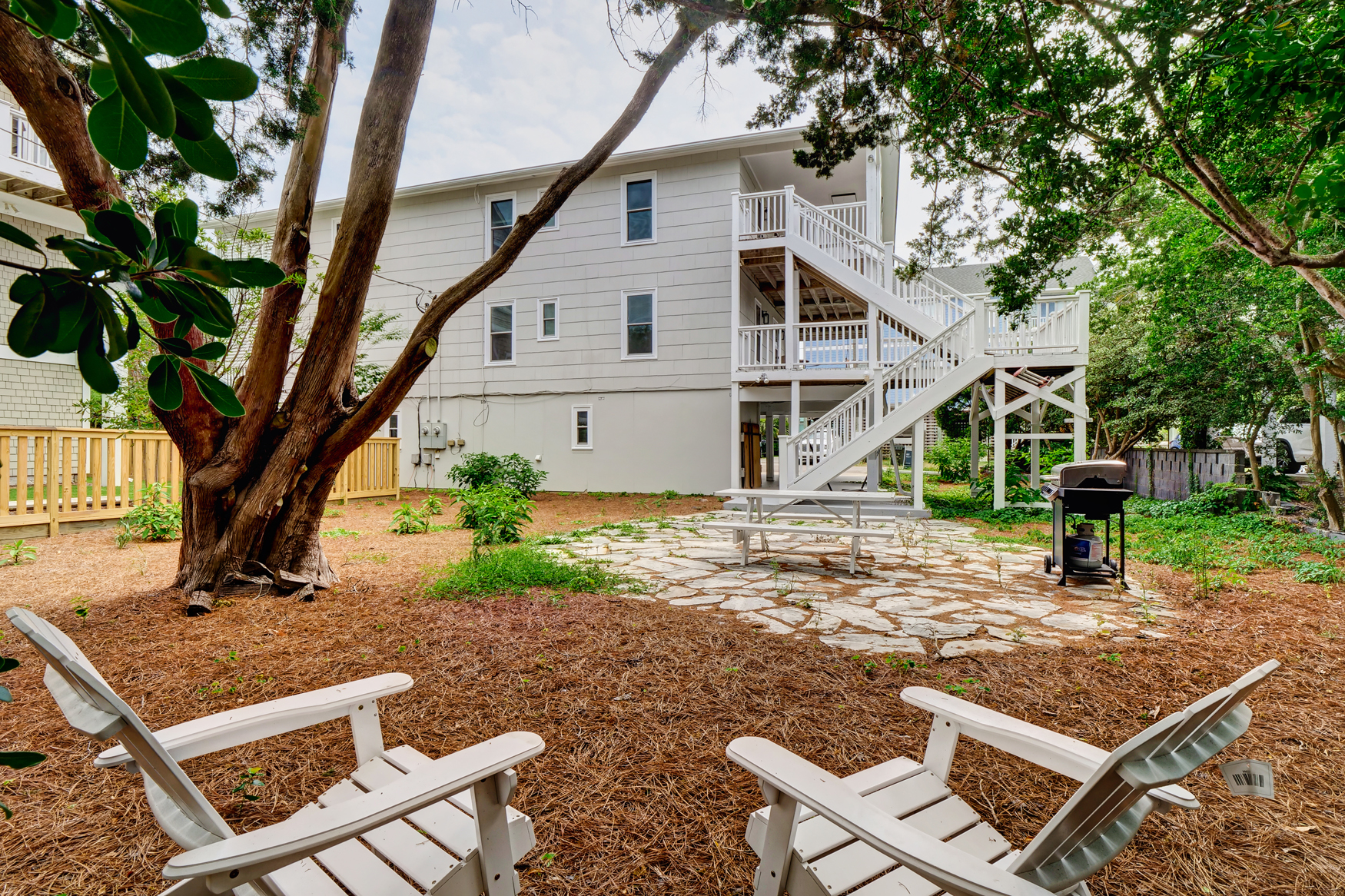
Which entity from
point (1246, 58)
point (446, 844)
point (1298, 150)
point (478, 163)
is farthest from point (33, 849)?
point (478, 163)

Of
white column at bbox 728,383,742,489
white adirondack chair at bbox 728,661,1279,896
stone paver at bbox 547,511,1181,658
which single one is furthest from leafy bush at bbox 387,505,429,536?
white adirondack chair at bbox 728,661,1279,896

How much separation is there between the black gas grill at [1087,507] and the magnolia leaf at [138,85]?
22.0 feet

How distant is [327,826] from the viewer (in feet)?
4.38

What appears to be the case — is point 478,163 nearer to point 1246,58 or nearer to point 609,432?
point 609,432

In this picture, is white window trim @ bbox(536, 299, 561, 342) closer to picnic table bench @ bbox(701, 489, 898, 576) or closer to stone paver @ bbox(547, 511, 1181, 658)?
stone paver @ bbox(547, 511, 1181, 658)

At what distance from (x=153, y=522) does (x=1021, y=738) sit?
9561mm

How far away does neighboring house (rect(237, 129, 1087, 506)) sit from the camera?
13.1 meters

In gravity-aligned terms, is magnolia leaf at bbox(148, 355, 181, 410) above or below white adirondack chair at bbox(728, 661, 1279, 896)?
above

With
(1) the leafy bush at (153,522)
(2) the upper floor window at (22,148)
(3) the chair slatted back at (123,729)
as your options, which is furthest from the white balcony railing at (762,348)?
(2) the upper floor window at (22,148)

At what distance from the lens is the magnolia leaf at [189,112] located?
0.66 meters

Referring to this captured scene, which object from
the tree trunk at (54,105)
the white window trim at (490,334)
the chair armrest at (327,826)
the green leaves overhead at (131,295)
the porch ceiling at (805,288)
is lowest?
the chair armrest at (327,826)

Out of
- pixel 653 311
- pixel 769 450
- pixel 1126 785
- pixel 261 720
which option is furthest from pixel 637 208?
pixel 1126 785

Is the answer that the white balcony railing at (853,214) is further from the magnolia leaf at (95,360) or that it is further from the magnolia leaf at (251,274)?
the magnolia leaf at (95,360)

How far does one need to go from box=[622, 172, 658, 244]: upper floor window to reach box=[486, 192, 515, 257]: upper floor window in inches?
115
